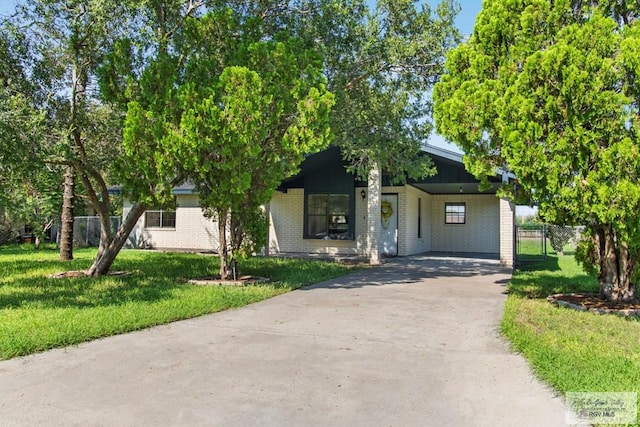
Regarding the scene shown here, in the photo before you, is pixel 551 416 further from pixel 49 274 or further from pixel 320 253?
pixel 320 253

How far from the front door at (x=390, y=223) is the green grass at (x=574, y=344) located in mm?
8699

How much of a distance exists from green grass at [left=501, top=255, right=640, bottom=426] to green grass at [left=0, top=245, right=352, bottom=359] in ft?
13.5

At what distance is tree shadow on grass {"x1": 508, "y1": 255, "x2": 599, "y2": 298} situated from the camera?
888cm

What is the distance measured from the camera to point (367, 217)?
1588cm

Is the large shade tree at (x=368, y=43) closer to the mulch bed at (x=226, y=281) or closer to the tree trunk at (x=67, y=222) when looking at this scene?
the mulch bed at (x=226, y=281)

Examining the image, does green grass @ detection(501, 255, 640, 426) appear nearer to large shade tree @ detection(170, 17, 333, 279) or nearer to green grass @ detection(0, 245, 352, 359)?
green grass @ detection(0, 245, 352, 359)

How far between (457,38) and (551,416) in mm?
9321

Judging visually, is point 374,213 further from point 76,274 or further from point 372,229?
point 76,274

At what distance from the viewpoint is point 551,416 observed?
128 inches

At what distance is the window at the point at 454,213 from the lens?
63.9 feet

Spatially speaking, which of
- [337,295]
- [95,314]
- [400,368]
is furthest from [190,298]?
[400,368]

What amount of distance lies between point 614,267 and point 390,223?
33.0ft

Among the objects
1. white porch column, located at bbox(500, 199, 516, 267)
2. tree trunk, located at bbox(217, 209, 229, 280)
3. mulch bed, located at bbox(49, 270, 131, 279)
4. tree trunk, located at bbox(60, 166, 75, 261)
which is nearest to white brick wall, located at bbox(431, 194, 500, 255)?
white porch column, located at bbox(500, 199, 516, 267)

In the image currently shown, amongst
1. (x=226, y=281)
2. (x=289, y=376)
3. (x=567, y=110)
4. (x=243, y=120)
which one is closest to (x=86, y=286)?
(x=226, y=281)
